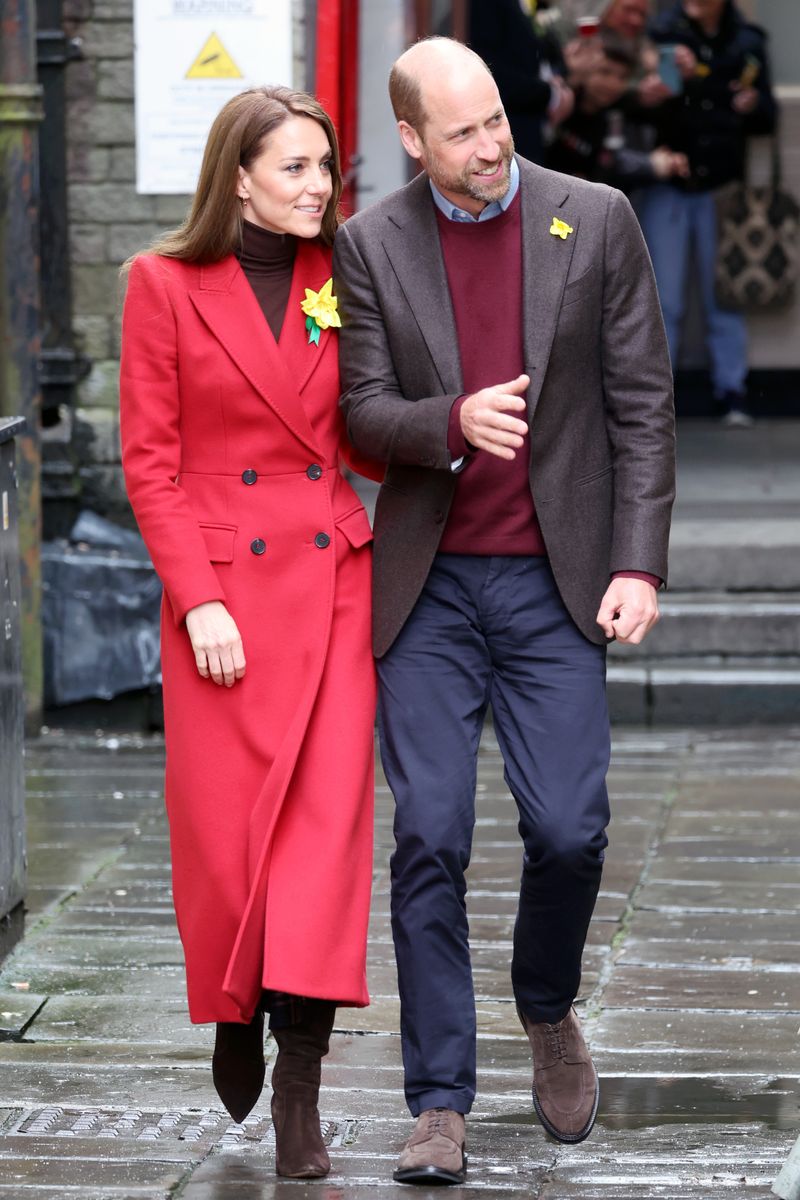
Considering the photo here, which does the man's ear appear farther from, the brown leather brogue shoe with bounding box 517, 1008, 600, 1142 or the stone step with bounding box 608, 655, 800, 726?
the stone step with bounding box 608, 655, 800, 726

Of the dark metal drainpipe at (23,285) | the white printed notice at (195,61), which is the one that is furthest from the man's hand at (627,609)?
the white printed notice at (195,61)

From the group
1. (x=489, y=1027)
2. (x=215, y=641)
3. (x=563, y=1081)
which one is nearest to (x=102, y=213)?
(x=489, y=1027)

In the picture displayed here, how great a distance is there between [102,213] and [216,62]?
76cm

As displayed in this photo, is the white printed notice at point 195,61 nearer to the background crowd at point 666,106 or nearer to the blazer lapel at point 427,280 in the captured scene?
the background crowd at point 666,106

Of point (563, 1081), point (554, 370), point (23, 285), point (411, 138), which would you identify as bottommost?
point (563, 1081)

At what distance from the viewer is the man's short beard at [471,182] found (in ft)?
12.9

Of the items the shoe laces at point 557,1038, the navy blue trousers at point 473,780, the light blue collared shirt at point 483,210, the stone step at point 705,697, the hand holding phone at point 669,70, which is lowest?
the stone step at point 705,697

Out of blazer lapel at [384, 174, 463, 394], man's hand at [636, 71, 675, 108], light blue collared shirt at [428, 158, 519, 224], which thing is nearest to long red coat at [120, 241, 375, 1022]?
blazer lapel at [384, 174, 463, 394]

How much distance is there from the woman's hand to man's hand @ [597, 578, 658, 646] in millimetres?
676

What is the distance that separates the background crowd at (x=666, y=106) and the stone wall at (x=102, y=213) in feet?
9.48

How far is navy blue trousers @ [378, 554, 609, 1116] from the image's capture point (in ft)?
12.9

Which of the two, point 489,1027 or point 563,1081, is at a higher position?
point 563,1081

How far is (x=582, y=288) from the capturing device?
4.00 metres

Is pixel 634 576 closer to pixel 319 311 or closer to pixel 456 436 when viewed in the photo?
pixel 456 436
